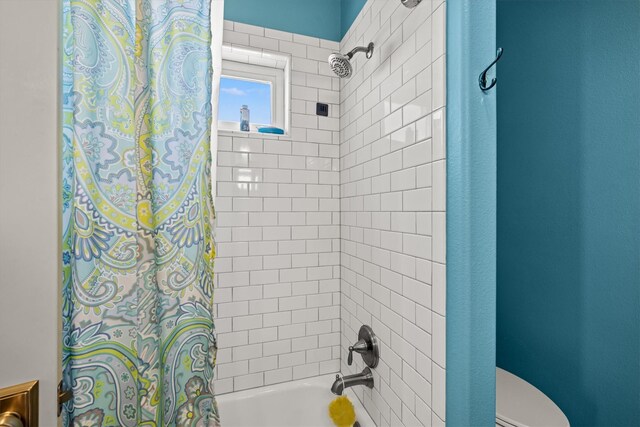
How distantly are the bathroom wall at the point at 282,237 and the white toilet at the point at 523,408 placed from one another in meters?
0.84

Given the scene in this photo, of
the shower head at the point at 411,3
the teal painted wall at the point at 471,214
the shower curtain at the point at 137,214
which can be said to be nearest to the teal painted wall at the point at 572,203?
the teal painted wall at the point at 471,214

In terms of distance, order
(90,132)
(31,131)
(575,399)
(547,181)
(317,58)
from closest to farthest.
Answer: (31,131)
(90,132)
(575,399)
(547,181)
(317,58)

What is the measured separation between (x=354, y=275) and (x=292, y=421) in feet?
2.73

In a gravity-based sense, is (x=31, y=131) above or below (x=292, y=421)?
above

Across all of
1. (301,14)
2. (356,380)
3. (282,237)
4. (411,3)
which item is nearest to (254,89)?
(301,14)

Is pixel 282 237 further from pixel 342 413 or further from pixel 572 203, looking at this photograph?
pixel 572 203

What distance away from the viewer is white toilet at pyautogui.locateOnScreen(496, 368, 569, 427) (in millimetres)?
1085

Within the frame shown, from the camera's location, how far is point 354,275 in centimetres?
161

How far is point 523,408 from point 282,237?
4.15ft

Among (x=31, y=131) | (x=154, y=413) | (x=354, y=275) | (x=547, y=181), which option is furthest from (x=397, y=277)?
(x=31, y=131)

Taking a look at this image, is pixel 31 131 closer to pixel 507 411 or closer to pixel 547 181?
pixel 507 411

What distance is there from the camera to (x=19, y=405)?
463mm

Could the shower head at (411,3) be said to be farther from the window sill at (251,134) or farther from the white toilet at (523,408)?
Answer: the white toilet at (523,408)

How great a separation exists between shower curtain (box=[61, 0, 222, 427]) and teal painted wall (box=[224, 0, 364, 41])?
0.83 metres
